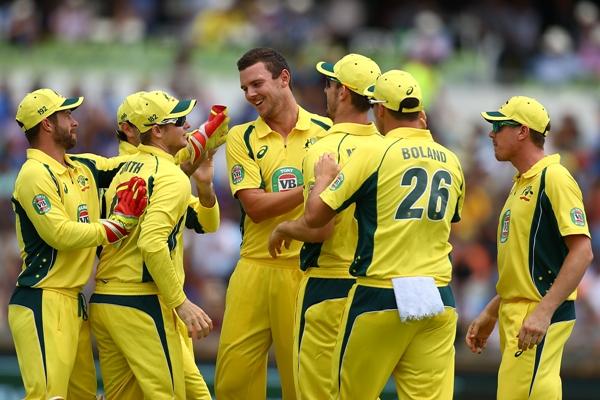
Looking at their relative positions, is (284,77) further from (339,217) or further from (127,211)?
(127,211)

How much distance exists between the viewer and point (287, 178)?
1015cm

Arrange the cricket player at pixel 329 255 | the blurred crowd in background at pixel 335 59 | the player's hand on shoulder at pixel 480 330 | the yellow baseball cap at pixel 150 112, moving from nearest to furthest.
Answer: the cricket player at pixel 329 255 < the yellow baseball cap at pixel 150 112 < the player's hand on shoulder at pixel 480 330 < the blurred crowd in background at pixel 335 59

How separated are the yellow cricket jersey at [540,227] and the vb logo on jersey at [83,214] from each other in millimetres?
2935

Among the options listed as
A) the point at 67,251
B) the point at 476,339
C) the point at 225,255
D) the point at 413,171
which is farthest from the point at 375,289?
the point at 225,255

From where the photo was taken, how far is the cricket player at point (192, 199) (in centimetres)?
986

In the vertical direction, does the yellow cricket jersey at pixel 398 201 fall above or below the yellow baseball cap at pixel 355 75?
below

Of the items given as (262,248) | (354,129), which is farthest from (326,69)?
(262,248)

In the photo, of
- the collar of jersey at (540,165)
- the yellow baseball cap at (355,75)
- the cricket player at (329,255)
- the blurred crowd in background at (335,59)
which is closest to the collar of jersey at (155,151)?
the cricket player at (329,255)

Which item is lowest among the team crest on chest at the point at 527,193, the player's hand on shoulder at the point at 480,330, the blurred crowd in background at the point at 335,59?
the blurred crowd in background at the point at 335,59

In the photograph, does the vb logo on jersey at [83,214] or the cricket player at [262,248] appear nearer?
the vb logo on jersey at [83,214]

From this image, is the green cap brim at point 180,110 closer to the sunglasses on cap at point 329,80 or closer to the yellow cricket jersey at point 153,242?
the yellow cricket jersey at point 153,242

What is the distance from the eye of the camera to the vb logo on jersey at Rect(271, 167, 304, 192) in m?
10.1

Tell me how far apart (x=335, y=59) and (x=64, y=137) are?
1065 cm

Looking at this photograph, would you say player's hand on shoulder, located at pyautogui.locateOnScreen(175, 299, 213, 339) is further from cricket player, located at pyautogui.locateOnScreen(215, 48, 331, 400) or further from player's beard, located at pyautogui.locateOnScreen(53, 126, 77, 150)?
player's beard, located at pyautogui.locateOnScreen(53, 126, 77, 150)
